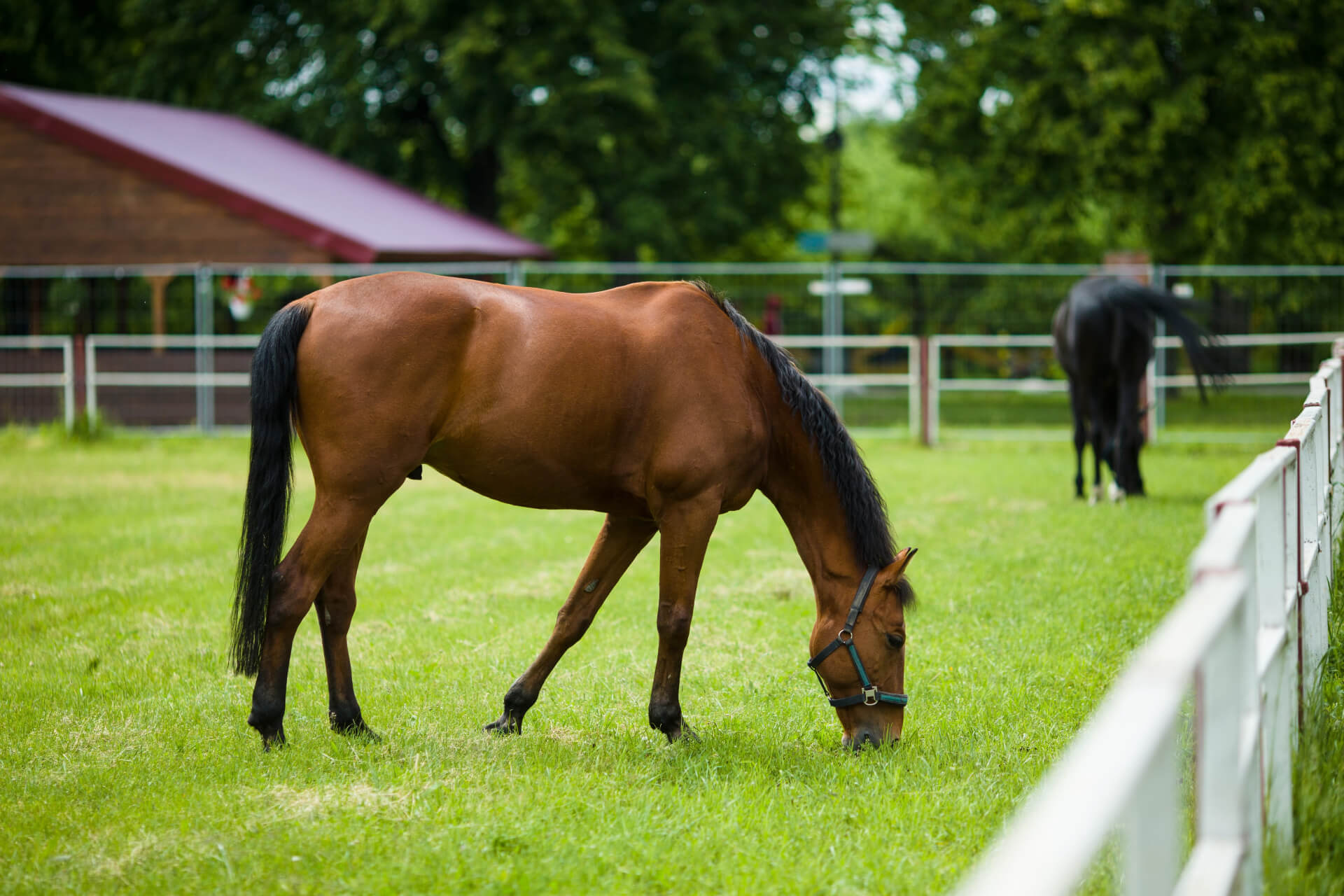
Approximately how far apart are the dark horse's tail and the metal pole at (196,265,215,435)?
38.7 ft

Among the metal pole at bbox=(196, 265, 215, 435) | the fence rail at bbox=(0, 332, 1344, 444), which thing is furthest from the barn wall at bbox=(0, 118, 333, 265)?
the fence rail at bbox=(0, 332, 1344, 444)

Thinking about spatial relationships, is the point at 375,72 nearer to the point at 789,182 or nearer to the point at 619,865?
the point at 789,182

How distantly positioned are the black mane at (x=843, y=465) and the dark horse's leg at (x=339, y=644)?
1652 mm

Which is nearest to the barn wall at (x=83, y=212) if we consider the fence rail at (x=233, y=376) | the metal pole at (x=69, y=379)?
the fence rail at (x=233, y=376)

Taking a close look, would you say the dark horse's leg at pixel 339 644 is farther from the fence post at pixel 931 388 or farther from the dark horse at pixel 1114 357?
the fence post at pixel 931 388

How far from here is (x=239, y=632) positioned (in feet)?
14.0

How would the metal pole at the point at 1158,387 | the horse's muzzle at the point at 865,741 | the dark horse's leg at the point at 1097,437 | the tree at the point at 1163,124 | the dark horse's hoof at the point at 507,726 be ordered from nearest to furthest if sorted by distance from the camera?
1. the horse's muzzle at the point at 865,741
2. the dark horse's hoof at the point at 507,726
3. the dark horse's leg at the point at 1097,437
4. the metal pole at the point at 1158,387
5. the tree at the point at 1163,124

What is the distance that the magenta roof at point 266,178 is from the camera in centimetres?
1788

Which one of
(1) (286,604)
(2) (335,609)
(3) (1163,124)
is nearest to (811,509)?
(2) (335,609)

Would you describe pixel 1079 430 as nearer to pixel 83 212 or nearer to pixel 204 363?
pixel 204 363

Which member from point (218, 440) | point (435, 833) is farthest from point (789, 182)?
point (435, 833)

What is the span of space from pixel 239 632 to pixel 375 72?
20.5 metres

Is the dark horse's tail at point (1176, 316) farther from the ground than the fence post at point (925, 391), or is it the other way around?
the dark horse's tail at point (1176, 316)

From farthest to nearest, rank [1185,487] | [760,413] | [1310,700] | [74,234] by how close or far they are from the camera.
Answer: [74,234] < [1185,487] < [760,413] < [1310,700]
